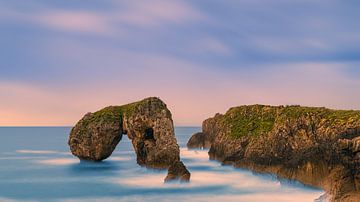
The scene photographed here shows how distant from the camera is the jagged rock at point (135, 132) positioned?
186 feet

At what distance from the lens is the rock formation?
186 feet

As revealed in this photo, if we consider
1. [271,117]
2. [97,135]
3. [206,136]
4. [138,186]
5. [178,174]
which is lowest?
[138,186]

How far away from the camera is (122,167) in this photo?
212ft

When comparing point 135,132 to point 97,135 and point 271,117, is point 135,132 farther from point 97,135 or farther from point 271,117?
point 271,117

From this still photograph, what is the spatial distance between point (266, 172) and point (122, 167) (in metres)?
21.2

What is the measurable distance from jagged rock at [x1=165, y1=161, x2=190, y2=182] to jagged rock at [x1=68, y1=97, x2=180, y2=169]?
760 cm

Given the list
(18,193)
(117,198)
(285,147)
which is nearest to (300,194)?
(285,147)

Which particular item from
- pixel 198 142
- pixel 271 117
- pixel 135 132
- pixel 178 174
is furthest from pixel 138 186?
pixel 198 142

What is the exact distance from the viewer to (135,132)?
201 ft

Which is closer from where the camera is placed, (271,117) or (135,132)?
(135,132)

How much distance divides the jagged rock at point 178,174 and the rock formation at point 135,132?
7.60 metres

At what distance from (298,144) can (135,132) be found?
2194 centimetres

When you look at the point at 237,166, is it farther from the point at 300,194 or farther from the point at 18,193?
the point at 18,193

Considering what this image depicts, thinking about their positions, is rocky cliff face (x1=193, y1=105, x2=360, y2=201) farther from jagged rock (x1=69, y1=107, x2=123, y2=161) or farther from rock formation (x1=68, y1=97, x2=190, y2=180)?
jagged rock (x1=69, y1=107, x2=123, y2=161)
